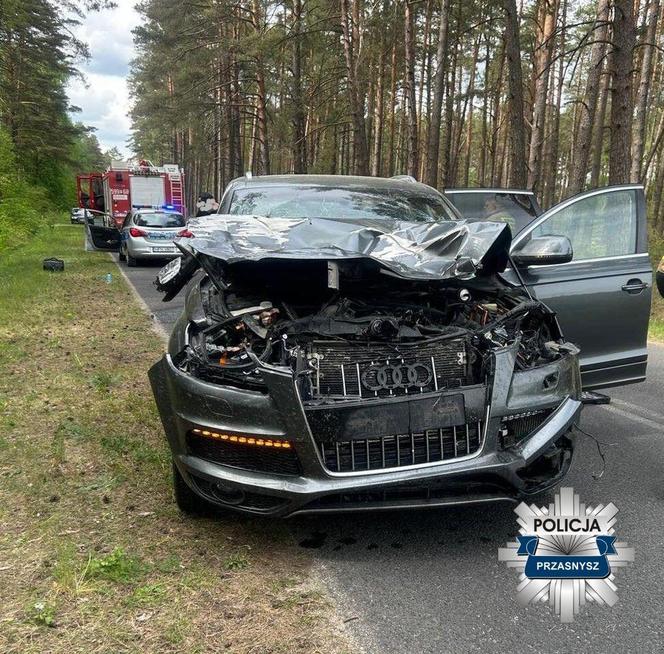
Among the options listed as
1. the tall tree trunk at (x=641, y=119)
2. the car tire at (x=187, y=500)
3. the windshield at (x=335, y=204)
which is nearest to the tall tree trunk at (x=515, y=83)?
the tall tree trunk at (x=641, y=119)

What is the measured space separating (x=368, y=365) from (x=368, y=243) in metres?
0.97

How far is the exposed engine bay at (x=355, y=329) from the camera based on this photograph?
2875mm

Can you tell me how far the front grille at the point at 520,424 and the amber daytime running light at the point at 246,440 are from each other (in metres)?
1.02

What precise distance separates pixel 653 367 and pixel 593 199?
324 centimetres

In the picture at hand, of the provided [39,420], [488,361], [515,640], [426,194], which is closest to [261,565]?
[515,640]

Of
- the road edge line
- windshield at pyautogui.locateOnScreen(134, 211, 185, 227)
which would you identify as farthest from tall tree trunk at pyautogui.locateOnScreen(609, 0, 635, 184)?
windshield at pyautogui.locateOnScreen(134, 211, 185, 227)

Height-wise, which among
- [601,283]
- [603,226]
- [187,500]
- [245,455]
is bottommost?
[187,500]

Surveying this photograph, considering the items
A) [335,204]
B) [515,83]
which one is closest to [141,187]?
[515,83]

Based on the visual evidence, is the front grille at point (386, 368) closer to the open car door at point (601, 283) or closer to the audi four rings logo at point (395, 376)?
the audi four rings logo at point (395, 376)

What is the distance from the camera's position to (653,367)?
22.8 feet

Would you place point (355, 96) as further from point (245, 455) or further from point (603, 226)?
point (245, 455)

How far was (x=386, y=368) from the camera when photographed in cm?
291

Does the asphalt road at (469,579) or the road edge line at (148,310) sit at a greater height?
the asphalt road at (469,579)

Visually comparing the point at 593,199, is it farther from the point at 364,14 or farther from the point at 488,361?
the point at 364,14
